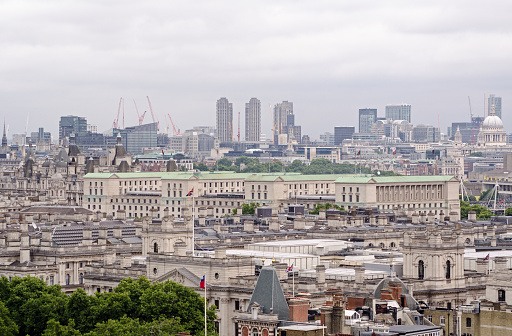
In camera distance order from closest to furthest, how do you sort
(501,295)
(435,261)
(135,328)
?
1. (135,328)
2. (501,295)
3. (435,261)

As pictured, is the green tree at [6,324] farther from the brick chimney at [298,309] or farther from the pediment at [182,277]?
the brick chimney at [298,309]

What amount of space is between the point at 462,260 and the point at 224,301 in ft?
54.5

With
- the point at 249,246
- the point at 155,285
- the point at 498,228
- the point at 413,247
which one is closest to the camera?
the point at 155,285

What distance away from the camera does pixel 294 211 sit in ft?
609

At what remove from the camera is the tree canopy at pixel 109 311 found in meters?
91.7

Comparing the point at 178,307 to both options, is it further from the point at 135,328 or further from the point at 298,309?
the point at 298,309

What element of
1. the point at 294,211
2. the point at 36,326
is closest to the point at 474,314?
the point at 36,326

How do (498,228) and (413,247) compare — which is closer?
(413,247)

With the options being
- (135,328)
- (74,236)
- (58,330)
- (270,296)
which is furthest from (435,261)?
(74,236)

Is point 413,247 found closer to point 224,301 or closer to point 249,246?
point 224,301

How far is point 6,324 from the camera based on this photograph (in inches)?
3799

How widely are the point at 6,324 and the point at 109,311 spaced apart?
20.9 feet

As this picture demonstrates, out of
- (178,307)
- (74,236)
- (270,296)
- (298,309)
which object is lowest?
(178,307)

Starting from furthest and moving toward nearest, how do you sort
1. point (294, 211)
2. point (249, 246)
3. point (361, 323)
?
point (294, 211) < point (249, 246) < point (361, 323)
